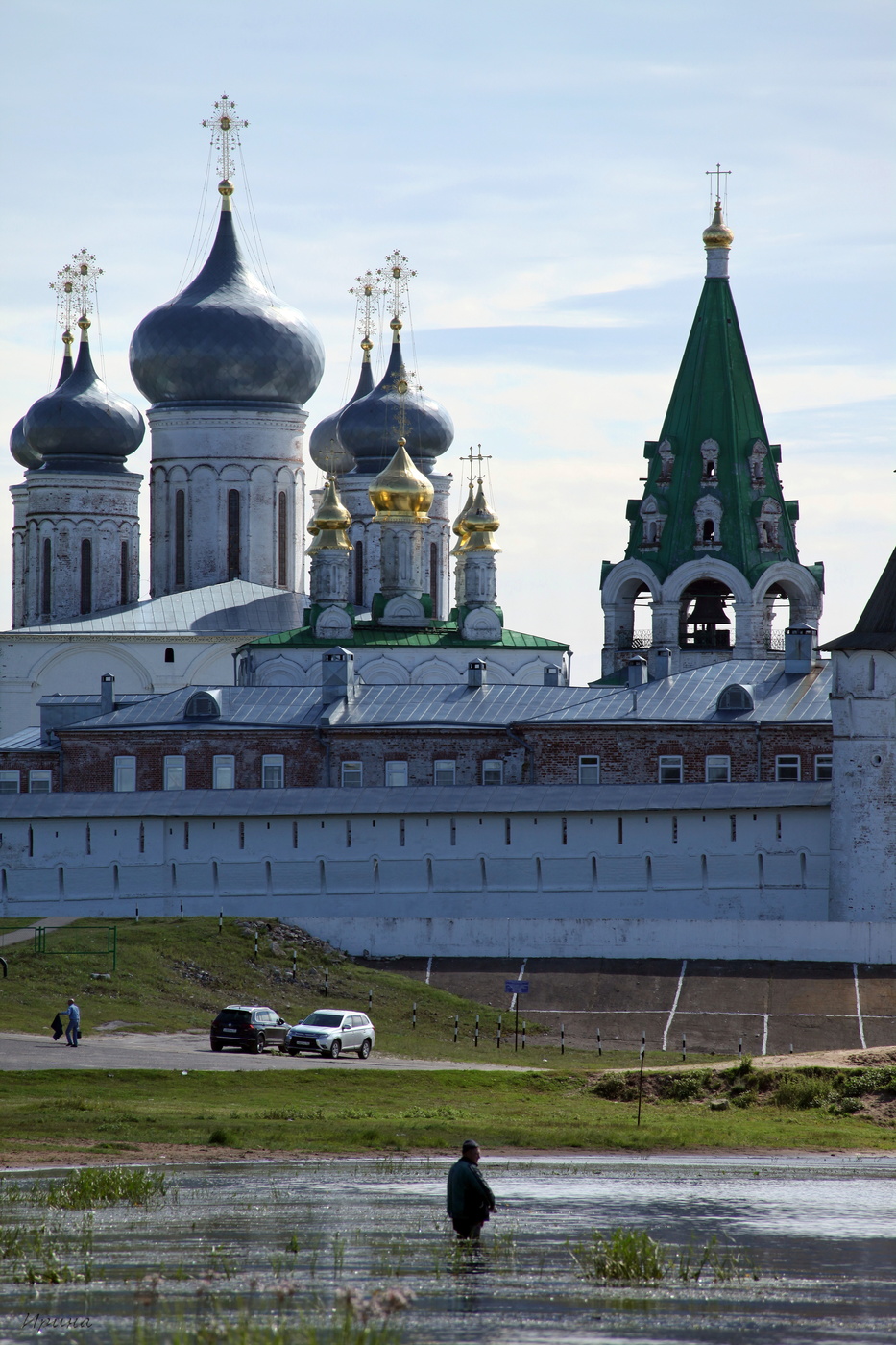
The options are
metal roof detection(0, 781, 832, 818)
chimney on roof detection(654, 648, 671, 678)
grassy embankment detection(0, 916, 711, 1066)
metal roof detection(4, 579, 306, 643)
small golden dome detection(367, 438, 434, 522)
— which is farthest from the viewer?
metal roof detection(4, 579, 306, 643)

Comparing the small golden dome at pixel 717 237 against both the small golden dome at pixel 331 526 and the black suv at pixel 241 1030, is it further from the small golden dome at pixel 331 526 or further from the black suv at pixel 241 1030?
the black suv at pixel 241 1030

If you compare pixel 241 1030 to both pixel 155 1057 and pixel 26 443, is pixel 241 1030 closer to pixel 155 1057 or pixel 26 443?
pixel 155 1057

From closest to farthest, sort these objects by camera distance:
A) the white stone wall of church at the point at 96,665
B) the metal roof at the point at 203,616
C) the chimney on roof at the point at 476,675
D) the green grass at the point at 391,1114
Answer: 1. the green grass at the point at 391,1114
2. the chimney on roof at the point at 476,675
3. the white stone wall of church at the point at 96,665
4. the metal roof at the point at 203,616

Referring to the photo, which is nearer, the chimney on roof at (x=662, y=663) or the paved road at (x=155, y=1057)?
the paved road at (x=155, y=1057)

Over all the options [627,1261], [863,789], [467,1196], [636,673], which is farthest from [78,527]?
[627,1261]

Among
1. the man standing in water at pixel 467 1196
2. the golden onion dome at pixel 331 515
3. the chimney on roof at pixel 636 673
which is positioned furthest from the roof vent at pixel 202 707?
the man standing in water at pixel 467 1196

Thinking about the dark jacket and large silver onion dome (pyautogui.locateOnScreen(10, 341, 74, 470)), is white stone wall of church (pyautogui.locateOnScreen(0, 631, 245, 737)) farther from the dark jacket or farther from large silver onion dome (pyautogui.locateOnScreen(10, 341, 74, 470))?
the dark jacket

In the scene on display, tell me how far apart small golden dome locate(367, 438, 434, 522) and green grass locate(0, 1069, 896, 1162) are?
32240 mm

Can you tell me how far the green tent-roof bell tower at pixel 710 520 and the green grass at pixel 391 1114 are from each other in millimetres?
29182

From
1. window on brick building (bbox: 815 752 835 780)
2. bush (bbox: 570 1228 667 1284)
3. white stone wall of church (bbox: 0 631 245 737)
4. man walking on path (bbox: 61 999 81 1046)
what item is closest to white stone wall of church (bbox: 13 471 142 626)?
white stone wall of church (bbox: 0 631 245 737)

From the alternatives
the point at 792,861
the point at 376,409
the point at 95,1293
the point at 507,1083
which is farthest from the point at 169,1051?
the point at 376,409

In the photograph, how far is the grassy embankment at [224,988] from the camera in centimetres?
3281

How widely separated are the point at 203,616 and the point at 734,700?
66.1ft

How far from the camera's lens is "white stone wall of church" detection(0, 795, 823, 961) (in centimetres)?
4391
